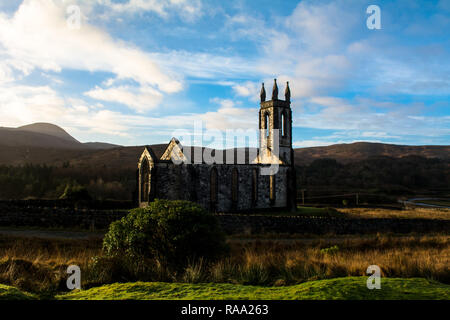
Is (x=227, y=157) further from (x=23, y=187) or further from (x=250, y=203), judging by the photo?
(x=23, y=187)

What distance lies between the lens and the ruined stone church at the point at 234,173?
25391mm

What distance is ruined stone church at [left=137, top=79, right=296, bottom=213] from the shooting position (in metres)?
25.4

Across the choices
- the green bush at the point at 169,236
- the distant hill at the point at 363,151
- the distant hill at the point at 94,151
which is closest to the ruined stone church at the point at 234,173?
the green bush at the point at 169,236

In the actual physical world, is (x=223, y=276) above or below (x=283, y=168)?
below

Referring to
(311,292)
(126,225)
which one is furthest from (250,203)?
(311,292)

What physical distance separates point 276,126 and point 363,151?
136 metres

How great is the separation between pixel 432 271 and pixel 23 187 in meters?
41.5

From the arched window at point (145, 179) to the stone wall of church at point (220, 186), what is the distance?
80 cm

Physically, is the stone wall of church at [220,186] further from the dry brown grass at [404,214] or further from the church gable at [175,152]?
the dry brown grass at [404,214]

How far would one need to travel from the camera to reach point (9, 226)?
1939 centimetres

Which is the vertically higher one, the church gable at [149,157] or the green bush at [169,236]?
the church gable at [149,157]

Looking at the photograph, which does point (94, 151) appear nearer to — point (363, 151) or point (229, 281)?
point (229, 281)

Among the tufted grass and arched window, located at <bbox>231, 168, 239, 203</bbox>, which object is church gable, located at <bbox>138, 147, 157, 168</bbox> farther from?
the tufted grass
